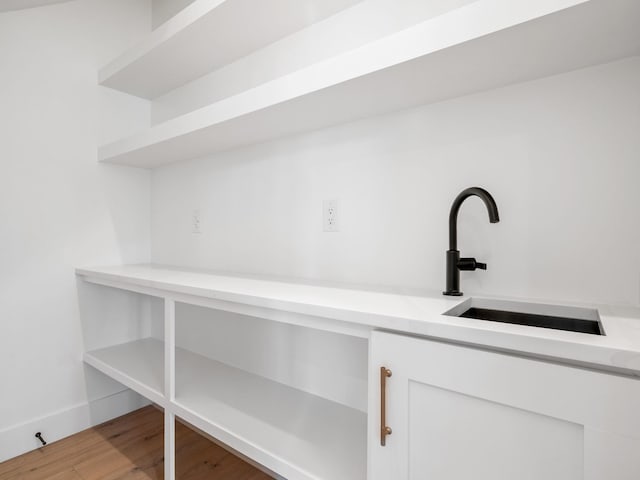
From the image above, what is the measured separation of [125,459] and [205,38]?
196 centimetres

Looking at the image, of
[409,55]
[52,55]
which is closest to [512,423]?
[409,55]

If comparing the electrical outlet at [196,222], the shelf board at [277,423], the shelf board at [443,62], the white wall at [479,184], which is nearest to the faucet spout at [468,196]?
the white wall at [479,184]

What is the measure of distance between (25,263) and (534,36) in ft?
7.29

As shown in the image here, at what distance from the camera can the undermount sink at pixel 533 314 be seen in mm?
852

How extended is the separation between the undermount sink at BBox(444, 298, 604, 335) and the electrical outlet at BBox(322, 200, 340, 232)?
1.90ft

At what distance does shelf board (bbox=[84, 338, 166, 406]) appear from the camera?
1.49 meters

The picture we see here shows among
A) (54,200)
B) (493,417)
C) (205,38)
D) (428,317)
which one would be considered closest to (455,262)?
(428,317)

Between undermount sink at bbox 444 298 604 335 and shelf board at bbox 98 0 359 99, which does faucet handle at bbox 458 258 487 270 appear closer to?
undermount sink at bbox 444 298 604 335

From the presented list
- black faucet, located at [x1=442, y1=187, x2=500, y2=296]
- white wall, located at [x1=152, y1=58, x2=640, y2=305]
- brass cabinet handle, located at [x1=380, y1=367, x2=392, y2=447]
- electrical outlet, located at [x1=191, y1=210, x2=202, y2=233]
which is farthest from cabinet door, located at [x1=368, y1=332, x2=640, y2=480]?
electrical outlet, located at [x1=191, y1=210, x2=202, y2=233]

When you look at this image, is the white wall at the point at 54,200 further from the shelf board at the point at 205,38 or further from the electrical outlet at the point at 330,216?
the electrical outlet at the point at 330,216

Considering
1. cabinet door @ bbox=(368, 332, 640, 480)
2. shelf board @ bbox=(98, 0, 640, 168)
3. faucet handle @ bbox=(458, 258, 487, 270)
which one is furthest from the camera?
faucet handle @ bbox=(458, 258, 487, 270)

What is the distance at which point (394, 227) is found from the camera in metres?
1.24

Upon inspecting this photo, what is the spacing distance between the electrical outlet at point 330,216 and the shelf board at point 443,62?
31 centimetres

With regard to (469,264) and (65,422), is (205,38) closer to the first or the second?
(469,264)
